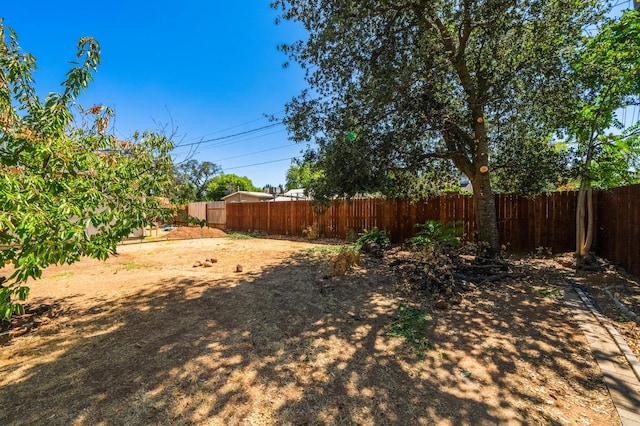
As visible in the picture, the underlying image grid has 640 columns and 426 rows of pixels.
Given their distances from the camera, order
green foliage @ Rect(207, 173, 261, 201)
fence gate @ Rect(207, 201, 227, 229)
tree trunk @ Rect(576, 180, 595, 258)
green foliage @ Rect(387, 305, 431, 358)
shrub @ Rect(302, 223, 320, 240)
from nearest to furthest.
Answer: green foliage @ Rect(387, 305, 431, 358) < tree trunk @ Rect(576, 180, 595, 258) < shrub @ Rect(302, 223, 320, 240) < fence gate @ Rect(207, 201, 227, 229) < green foliage @ Rect(207, 173, 261, 201)

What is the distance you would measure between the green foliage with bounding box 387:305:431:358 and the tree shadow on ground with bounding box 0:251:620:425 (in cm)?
10

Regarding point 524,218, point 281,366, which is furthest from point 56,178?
point 524,218

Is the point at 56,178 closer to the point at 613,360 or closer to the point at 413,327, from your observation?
the point at 413,327

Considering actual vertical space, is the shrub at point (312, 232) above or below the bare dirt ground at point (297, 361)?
above

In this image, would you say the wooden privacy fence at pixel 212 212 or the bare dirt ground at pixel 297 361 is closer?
the bare dirt ground at pixel 297 361

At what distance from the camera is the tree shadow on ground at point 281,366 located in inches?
70.4

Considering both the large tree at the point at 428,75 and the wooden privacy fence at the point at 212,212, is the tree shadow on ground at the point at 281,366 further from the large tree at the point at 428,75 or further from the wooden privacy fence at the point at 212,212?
the wooden privacy fence at the point at 212,212

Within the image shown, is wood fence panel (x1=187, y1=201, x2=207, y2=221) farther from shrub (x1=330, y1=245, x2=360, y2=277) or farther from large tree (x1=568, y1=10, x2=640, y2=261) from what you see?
large tree (x1=568, y1=10, x2=640, y2=261)

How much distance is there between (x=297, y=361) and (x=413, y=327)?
1.35m

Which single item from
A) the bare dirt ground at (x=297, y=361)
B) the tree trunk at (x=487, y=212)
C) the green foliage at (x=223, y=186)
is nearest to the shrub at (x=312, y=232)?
the tree trunk at (x=487, y=212)

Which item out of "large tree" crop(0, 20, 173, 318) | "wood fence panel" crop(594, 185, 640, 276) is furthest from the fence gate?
"wood fence panel" crop(594, 185, 640, 276)

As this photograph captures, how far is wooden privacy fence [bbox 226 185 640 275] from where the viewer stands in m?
4.97

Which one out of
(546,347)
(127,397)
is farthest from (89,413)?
(546,347)

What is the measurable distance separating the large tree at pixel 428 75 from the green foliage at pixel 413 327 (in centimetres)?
278
